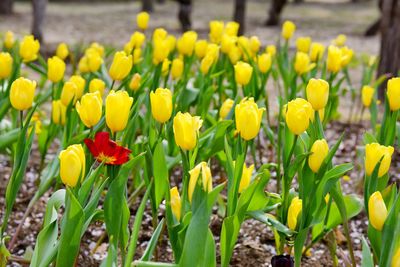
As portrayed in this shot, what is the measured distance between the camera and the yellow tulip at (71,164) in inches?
63.1

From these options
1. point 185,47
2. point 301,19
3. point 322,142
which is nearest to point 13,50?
point 185,47

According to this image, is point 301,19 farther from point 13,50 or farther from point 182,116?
point 182,116

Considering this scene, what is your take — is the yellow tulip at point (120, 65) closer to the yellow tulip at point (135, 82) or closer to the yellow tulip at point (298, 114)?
the yellow tulip at point (135, 82)

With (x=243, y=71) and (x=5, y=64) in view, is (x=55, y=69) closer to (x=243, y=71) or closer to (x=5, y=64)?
(x=5, y=64)

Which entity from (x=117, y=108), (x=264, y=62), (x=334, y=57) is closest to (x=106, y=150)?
(x=117, y=108)

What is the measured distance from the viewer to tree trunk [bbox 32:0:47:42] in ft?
23.2

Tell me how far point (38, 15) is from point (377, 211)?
5.97 meters

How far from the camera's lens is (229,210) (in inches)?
72.6

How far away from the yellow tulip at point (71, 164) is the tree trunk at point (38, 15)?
18.6ft

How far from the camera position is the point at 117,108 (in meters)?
1.77

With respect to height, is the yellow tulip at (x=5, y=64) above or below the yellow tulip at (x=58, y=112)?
above

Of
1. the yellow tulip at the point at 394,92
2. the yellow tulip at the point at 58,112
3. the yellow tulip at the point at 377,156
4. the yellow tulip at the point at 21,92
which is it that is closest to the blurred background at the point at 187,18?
the yellow tulip at the point at 58,112

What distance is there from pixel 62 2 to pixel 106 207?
1330 centimetres

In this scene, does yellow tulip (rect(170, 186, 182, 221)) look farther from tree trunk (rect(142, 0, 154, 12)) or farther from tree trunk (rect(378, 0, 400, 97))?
tree trunk (rect(142, 0, 154, 12))
